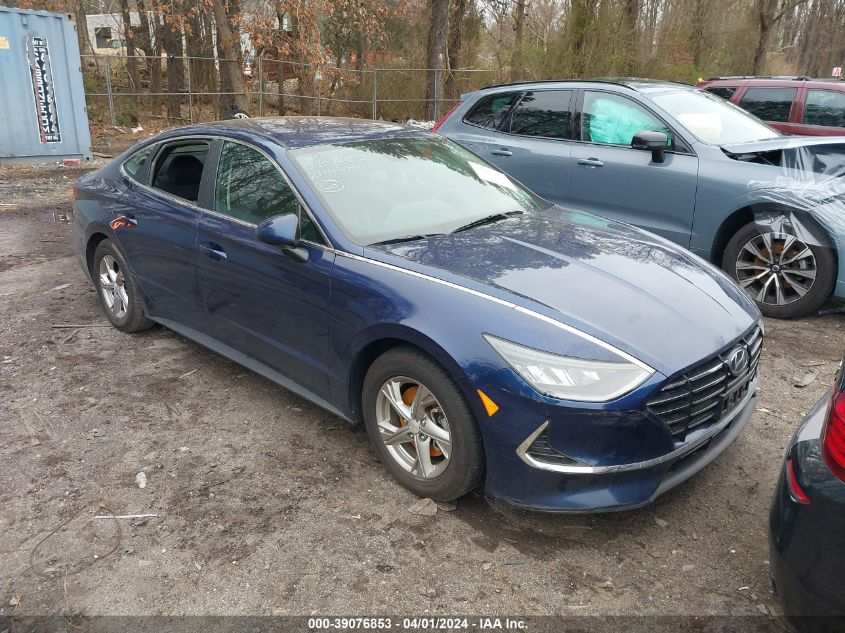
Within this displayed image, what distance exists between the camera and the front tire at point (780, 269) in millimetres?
4965

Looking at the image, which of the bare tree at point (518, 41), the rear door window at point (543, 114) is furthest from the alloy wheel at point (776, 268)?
the bare tree at point (518, 41)

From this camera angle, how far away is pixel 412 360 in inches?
115

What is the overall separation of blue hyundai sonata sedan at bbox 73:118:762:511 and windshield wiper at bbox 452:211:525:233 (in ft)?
0.05

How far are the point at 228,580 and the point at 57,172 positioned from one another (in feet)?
39.3

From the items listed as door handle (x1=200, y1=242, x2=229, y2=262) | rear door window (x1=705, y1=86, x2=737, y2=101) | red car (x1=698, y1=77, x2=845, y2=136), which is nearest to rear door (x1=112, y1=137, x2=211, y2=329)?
door handle (x1=200, y1=242, x2=229, y2=262)

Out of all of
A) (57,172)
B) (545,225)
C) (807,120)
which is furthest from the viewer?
(57,172)

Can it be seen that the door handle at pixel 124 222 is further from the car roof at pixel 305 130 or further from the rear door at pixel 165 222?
the car roof at pixel 305 130

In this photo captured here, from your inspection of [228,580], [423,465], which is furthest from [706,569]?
Answer: [228,580]

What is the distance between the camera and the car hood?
2.72 metres

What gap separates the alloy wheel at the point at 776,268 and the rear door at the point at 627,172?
1.68ft

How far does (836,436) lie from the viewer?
1943 millimetres

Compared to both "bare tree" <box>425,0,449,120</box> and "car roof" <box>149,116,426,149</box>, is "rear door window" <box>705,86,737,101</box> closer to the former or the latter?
"car roof" <box>149,116,426,149</box>

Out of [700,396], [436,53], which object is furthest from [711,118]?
[436,53]

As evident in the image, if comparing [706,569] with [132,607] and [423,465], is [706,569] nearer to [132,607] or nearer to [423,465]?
[423,465]
